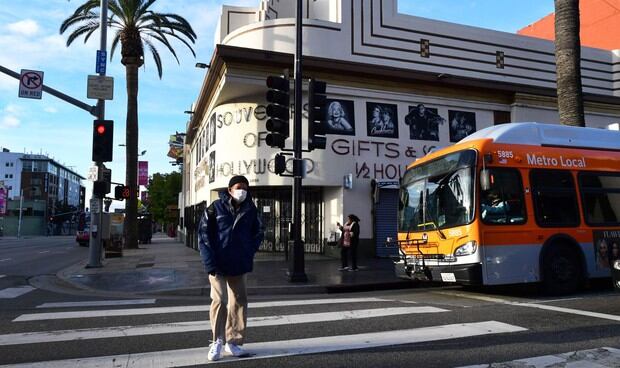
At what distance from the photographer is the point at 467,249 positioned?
913 cm

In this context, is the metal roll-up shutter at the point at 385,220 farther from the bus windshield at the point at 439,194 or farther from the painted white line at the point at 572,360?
the painted white line at the point at 572,360

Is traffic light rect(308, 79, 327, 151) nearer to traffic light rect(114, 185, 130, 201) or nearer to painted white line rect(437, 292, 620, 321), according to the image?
painted white line rect(437, 292, 620, 321)

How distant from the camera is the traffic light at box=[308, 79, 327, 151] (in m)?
12.1

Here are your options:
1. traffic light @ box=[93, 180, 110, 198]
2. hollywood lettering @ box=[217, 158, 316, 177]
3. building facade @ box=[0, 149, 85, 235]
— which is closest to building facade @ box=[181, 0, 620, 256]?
hollywood lettering @ box=[217, 158, 316, 177]

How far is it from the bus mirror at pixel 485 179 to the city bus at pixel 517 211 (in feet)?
0.06

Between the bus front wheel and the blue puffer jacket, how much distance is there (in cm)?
652

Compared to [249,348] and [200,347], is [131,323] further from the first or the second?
[249,348]

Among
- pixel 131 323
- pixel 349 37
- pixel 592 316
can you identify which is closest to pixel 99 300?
pixel 131 323

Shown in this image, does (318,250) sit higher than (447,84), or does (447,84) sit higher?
(447,84)

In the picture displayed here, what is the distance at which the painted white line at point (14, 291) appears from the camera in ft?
33.3

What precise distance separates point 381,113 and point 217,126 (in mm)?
6427

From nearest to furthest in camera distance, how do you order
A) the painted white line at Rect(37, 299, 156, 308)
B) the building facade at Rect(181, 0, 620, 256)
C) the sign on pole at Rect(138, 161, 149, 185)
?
the painted white line at Rect(37, 299, 156, 308), the building facade at Rect(181, 0, 620, 256), the sign on pole at Rect(138, 161, 149, 185)

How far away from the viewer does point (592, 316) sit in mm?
Result: 7371

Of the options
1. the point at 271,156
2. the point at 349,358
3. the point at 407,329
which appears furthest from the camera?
the point at 271,156
